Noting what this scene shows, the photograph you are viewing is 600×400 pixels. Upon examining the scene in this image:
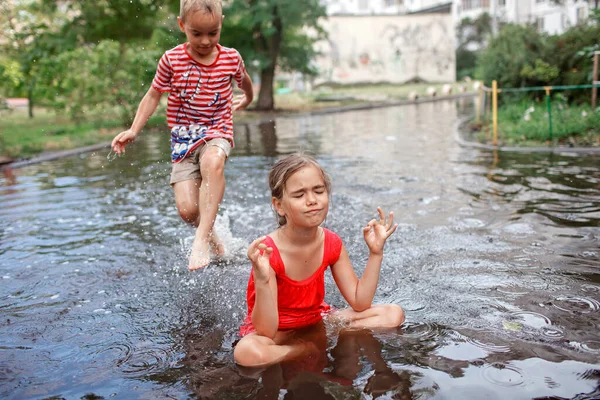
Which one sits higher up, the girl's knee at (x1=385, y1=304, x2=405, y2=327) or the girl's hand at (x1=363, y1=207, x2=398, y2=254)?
the girl's hand at (x1=363, y1=207, x2=398, y2=254)

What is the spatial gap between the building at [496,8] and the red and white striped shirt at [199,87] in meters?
19.6

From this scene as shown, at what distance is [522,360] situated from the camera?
2740mm

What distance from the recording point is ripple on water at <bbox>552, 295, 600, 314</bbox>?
10.8ft

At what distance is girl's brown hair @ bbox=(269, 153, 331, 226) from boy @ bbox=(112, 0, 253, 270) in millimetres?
1370

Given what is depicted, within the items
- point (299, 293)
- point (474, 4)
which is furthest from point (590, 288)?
point (474, 4)

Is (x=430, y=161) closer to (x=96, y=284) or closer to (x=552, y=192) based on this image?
(x=552, y=192)

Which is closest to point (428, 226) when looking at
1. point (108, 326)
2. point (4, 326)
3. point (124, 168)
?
point (108, 326)

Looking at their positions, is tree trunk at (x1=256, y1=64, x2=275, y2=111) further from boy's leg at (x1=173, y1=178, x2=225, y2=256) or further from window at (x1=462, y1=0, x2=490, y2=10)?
window at (x1=462, y1=0, x2=490, y2=10)

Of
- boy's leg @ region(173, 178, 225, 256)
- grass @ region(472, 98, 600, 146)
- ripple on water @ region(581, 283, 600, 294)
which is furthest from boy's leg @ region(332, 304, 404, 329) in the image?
grass @ region(472, 98, 600, 146)

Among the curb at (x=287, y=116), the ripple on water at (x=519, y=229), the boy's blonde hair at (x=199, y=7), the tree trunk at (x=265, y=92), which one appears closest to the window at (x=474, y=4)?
the curb at (x=287, y=116)

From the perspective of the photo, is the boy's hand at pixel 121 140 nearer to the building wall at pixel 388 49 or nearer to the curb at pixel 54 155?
the curb at pixel 54 155

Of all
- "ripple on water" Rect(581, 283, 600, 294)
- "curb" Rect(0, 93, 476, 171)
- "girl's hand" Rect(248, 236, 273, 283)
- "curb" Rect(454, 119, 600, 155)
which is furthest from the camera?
"curb" Rect(0, 93, 476, 171)

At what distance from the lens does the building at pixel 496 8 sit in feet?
134

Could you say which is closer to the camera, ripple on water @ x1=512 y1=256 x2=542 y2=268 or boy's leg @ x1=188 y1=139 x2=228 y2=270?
ripple on water @ x1=512 y1=256 x2=542 y2=268
